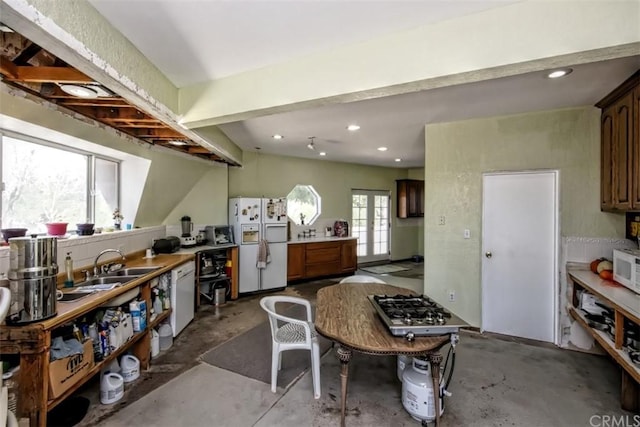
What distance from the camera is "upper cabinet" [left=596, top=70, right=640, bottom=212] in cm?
237

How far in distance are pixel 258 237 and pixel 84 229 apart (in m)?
2.56

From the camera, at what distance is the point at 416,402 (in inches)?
77.3

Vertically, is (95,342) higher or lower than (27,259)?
lower

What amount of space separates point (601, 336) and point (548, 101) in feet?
6.91

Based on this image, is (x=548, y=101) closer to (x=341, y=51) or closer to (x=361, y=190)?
(x=341, y=51)

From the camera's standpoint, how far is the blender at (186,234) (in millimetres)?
4449

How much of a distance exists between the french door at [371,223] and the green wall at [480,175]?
3.55 meters

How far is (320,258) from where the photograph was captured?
5980mm

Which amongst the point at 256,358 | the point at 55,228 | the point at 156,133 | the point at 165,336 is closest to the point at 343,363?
the point at 256,358

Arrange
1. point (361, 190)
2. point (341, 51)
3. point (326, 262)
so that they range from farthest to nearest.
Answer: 1. point (361, 190)
2. point (326, 262)
3. point (341, 51)

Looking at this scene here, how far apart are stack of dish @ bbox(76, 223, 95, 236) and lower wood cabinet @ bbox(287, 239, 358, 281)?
317 centimetres

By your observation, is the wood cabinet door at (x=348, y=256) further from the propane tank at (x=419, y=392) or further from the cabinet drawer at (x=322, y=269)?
the propane tank at (x=419, y=392)

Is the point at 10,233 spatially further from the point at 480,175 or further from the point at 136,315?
the point at 480,175

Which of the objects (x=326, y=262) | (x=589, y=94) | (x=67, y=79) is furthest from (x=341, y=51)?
(x=326, y=262)
